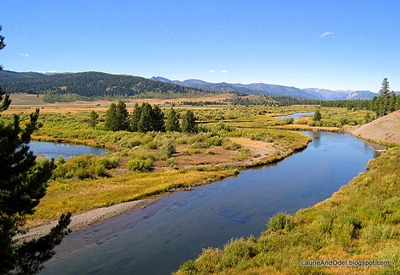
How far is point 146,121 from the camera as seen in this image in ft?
218

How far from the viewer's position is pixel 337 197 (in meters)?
24.6

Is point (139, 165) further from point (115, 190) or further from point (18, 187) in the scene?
point (18, 187)

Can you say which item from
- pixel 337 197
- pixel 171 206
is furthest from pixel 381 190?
pixel 171 206

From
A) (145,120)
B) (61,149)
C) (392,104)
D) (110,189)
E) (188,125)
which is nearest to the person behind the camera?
(110,189)

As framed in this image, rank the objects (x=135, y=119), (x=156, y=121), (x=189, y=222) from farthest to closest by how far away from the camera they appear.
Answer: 1. (x=135, y=119)
2. (x=156, y=121)
3. (x=189, y=222)

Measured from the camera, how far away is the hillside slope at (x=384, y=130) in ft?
207

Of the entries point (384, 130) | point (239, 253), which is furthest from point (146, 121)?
point (239, 253)

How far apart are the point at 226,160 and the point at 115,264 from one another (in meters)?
29.8

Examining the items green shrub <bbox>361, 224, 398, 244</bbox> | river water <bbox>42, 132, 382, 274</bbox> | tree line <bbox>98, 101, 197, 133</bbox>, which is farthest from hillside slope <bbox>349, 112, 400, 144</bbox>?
green shrub <bbox>361, 224, 398, 244</bbox>

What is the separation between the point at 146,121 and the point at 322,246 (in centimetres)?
5542

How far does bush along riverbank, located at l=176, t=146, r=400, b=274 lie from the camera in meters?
12.3

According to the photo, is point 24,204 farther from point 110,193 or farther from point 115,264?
point 110,193

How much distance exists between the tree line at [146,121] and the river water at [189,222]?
31.1m

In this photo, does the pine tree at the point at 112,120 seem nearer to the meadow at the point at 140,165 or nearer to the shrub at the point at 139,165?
the meadow at the point at 140,165
